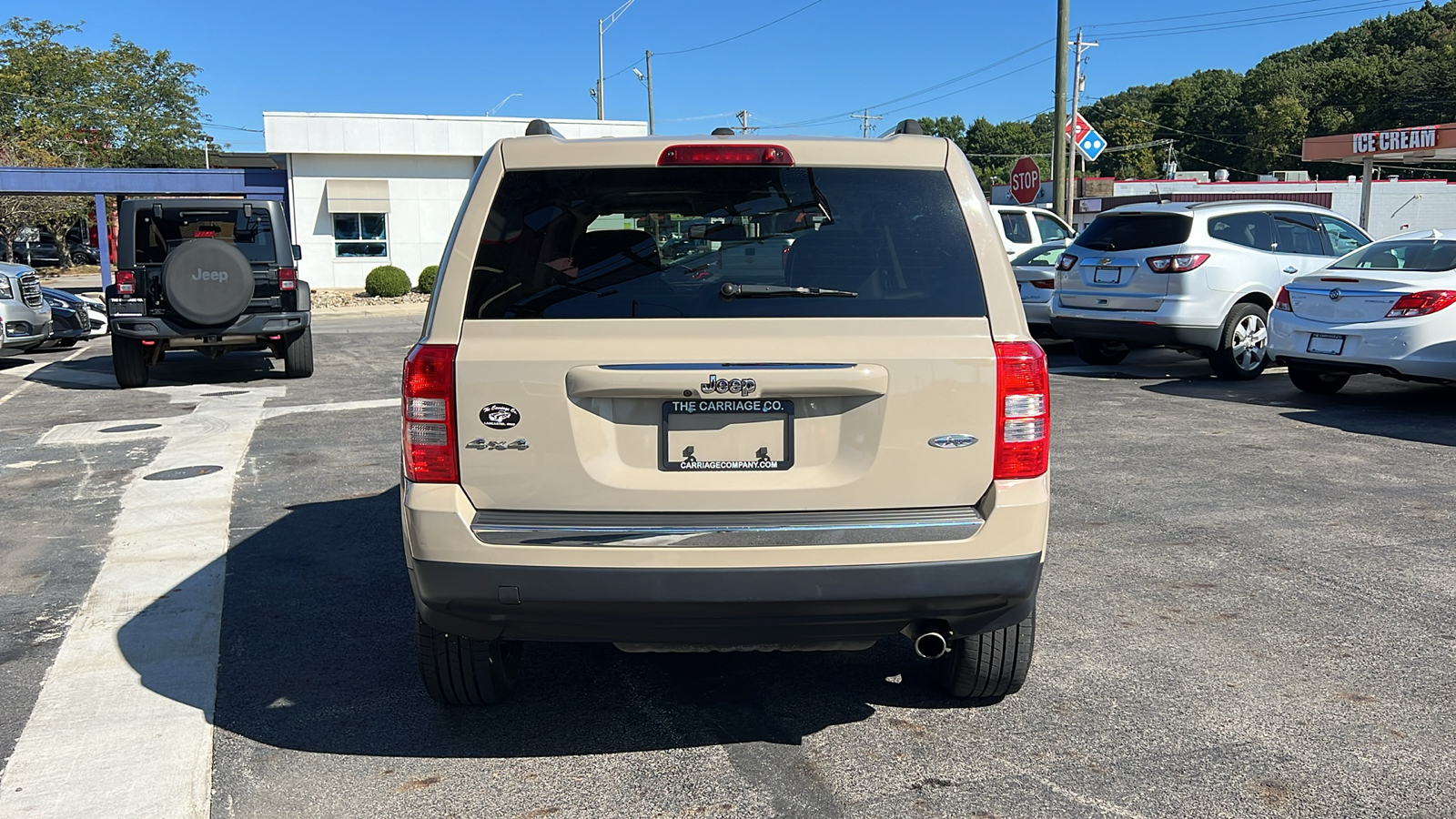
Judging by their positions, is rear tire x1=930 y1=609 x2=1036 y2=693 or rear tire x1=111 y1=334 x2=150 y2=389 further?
rear tire x1=111 y1=334 x2=150 y2=389

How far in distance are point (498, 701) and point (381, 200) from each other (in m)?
36.1

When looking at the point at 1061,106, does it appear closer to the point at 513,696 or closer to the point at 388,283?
the point at 388,283

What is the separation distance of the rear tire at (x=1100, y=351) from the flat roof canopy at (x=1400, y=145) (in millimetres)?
16756

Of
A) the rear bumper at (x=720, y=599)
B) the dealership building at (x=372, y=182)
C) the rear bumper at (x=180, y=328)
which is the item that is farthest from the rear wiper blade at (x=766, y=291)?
the dealership building at (x=372, y=182)

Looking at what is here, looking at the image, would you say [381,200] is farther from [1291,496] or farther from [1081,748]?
[1081,748]

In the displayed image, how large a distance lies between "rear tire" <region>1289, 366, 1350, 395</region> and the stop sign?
10.4 m

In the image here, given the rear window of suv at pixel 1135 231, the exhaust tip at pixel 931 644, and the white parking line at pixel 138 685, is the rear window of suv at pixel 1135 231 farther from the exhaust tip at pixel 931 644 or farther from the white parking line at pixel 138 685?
the exhaust tip at pixel 931 644

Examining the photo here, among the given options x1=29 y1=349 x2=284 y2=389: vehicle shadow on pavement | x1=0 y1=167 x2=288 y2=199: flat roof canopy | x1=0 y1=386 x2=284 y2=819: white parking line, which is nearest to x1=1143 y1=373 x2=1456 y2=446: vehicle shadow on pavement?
x1=0 y1=386 x2=284 y2=819: white parking line

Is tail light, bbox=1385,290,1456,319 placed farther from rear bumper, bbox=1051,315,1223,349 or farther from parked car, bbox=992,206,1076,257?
parked car, bbox=992,206,1076,257

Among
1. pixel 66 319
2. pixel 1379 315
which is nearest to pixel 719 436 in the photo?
pixel 1379 315

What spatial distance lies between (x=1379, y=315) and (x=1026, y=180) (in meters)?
12.3

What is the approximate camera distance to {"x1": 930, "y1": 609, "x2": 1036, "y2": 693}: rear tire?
3.81 meters

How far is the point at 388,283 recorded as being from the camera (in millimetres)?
32531

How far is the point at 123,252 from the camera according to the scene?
12.3 meters
